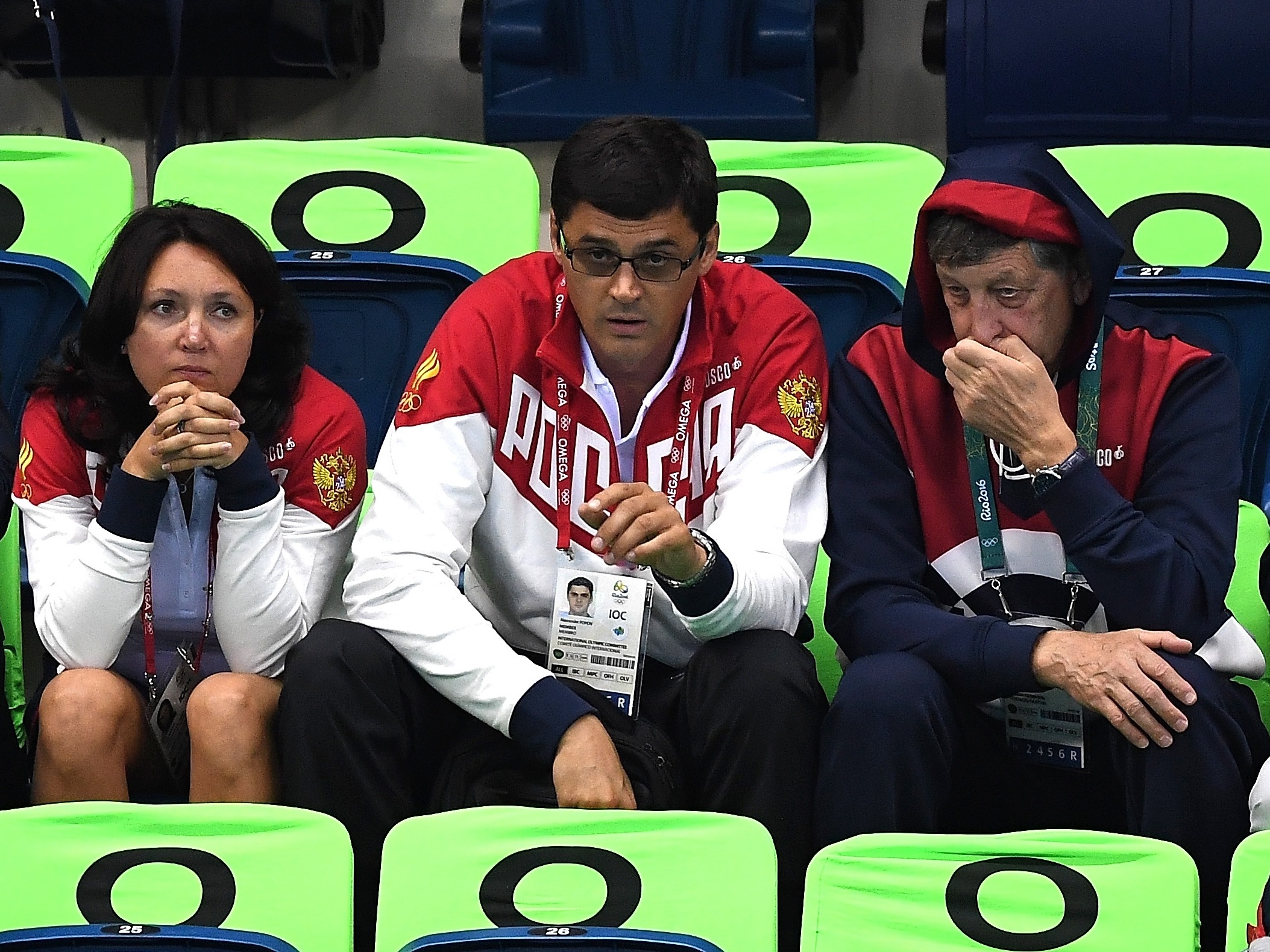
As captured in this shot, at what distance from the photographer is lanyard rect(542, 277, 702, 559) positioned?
2.40m

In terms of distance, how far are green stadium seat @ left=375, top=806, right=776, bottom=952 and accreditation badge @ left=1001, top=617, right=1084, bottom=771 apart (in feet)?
Answer: 1.48

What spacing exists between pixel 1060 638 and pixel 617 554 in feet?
1.59

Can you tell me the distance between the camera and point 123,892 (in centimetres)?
195

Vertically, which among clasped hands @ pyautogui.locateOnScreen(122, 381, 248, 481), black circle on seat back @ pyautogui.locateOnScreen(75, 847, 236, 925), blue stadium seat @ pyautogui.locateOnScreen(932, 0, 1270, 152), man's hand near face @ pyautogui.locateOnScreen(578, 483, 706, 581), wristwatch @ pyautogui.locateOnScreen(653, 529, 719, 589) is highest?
blue stadium seat @ pyautogui.locateOnScreen(932, 0, 1270, 152)

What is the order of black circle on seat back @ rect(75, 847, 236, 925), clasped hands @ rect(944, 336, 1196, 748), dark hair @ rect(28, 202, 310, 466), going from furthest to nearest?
dark hair @ rect(28, 202, 310, 466) → clasped hands @ rect(944, 336, 1196, 748) → black circle on seat back @ rect(75, 847, 236, 925)

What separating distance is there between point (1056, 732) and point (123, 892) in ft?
3.31

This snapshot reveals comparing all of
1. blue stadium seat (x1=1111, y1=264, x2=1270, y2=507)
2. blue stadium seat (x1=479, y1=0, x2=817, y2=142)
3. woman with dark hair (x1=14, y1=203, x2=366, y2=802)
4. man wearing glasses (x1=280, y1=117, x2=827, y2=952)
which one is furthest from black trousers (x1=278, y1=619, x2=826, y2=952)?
blue stadium seat (x1=479, y1=0, x2=817, y2=142)

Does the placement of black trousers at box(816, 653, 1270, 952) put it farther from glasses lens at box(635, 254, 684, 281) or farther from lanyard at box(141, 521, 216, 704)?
lanyard at box(141, 521, 216, 704)

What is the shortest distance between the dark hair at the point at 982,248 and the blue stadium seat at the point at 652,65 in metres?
1.63

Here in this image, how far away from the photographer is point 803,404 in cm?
239

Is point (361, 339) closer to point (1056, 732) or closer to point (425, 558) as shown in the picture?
point (425, 558)

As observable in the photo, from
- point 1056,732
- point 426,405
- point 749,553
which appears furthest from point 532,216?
point 1056,732

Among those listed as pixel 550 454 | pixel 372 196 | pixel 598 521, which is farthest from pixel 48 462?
pixel 372 196

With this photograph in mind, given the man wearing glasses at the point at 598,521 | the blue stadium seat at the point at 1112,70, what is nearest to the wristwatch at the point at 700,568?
the man wearing glasses at the point at 598,521
